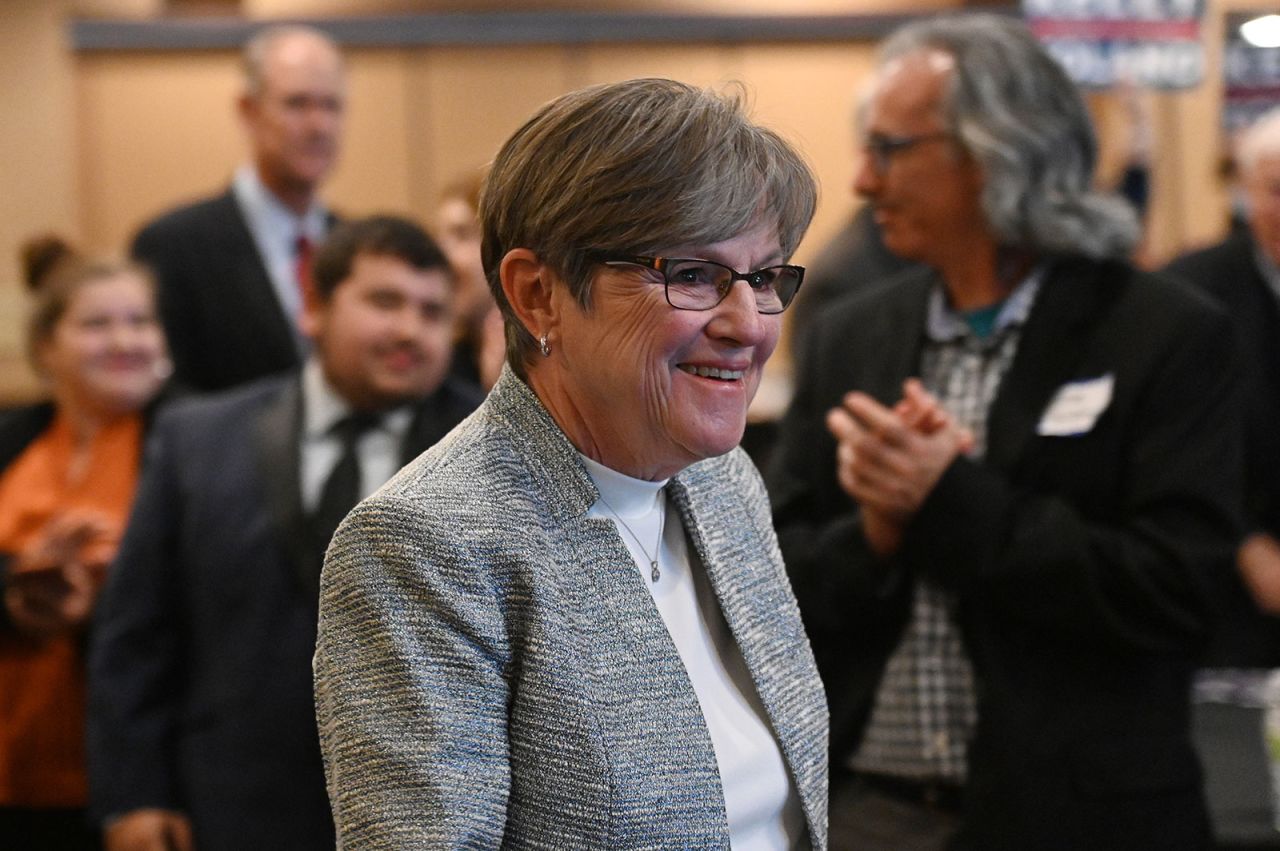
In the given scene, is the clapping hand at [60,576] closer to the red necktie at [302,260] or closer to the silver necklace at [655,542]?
the red necktie at [302,260]

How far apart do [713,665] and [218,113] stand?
21.4 feet

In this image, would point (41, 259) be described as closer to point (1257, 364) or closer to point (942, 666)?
point (942, 666)

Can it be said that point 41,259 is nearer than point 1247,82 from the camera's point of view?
Yes

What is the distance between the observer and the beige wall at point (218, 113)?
709cm

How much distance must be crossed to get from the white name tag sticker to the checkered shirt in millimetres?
97

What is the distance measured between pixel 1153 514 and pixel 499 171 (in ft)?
4.16

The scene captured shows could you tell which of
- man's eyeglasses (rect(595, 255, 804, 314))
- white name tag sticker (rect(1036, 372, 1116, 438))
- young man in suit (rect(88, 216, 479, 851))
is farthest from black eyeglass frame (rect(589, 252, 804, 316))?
young man in suit (rect(88, 216, 479, 851))

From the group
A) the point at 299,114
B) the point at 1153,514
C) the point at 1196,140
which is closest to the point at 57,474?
the point at 299,114

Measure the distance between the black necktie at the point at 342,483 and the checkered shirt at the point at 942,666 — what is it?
84 centimetres

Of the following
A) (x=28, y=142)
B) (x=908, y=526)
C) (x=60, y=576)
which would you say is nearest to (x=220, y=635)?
(x=60, y=576)

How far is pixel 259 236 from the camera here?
395 cm

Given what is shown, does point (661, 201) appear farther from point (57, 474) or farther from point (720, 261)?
point (57, 474)

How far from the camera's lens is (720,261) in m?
1.30

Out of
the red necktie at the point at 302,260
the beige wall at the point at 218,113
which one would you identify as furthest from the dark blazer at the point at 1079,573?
the beige wall at the point at 218,113
